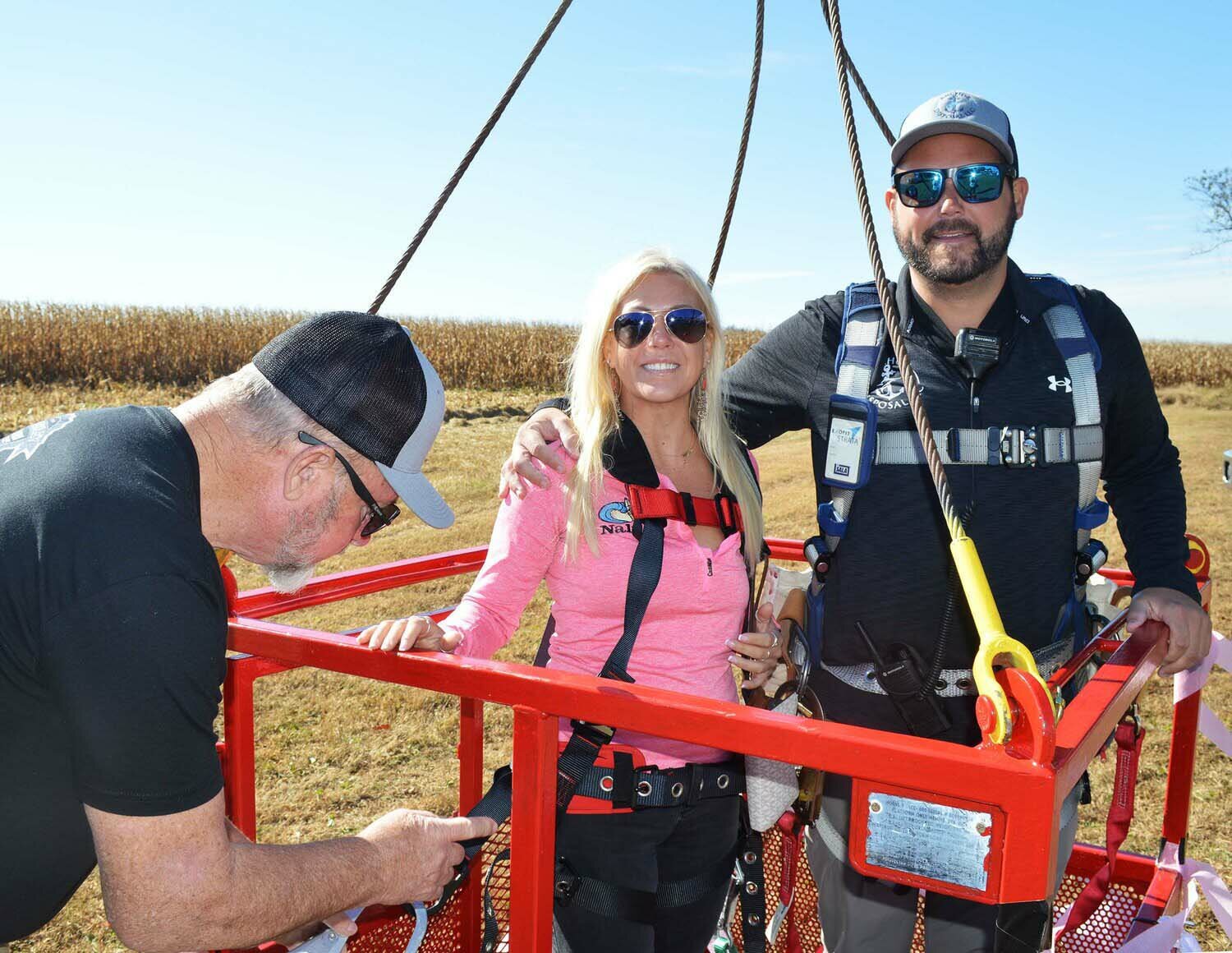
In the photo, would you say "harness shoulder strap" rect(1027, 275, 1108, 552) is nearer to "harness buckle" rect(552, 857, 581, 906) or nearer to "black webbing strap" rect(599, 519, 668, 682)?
"black webbing strap" rect(599, 519, 668, 682)

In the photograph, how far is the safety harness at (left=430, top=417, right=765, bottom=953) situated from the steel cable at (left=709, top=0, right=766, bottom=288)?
1065mm

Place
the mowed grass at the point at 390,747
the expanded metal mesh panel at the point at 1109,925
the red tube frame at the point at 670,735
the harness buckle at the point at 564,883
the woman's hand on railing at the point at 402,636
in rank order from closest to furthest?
1. the red tube frame at the point at 670,735
2. the woman's hand on railing at the point at 402,636
3. the harness buckle at the point at 564,883
4. the expanded metal mesh panel at the point at 1109,925
5. the mowed grass at the point at 390,747

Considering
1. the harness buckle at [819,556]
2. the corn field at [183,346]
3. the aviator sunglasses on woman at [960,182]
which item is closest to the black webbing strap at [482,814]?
the harness buckle at [819,556]

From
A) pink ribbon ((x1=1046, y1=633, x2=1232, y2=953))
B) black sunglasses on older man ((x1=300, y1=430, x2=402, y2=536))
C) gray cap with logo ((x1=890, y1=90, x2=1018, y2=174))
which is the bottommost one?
pink ribbon ((x1=1046, y1=633, x2=1232, y2=953))

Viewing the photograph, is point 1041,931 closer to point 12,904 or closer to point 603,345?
point 603,345

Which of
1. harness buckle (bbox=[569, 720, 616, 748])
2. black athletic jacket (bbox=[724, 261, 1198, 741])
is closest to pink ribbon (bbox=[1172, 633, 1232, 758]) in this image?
black athletic jacket (bbox=[724, 261, 1198, 741])

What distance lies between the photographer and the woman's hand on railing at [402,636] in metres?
1.91

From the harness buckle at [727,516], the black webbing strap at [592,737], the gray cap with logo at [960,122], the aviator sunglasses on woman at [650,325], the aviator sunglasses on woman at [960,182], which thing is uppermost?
the gray cap with logo at [960,122]

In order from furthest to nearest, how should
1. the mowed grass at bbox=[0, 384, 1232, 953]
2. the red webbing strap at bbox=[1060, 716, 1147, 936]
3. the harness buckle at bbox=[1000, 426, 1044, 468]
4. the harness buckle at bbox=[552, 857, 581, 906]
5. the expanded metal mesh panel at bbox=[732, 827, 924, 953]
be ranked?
1. the mowed grass at bbox=[0, 384, 1232, 953]
2. the expanded metal mesh panel at bbox=[732, 827, 924, 953]
3. the red webbing strap at bbox=[1060, 716, 1147, 936]
4. the harness buckle at bbox=[1000, 426, 1044, 468]
5. the harness buckle at bbox=[552, 857, 581, 906]

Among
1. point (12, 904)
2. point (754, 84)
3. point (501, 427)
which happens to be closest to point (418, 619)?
point (12, 904)

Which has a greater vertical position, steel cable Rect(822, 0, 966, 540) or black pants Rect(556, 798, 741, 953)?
steel cable Rect(822, 0, 966, 540)

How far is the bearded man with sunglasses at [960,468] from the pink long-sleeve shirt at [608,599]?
0.83 feet

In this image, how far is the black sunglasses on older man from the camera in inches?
70.3

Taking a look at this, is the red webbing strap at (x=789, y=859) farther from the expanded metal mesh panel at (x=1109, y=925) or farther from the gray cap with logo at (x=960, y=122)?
the gray cap with logo at (x=960, y=122)
